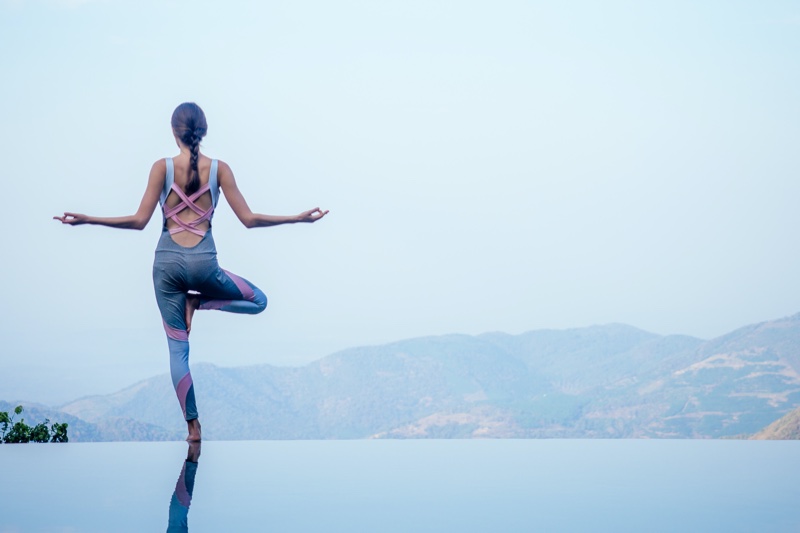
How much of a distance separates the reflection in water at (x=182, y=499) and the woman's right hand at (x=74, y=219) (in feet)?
6.46

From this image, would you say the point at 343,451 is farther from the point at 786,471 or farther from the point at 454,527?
the point at 454,527

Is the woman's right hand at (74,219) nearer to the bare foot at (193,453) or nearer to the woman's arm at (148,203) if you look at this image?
the woman's arm at (148,203)

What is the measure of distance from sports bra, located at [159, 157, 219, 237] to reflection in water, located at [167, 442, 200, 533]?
177cm

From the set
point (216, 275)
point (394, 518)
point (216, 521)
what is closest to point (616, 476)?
point (394, 518)

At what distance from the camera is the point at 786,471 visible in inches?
236

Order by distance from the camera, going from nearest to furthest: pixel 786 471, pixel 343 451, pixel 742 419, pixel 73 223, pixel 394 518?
pixel 394 518 < pixel 786 471 < pixel 73 223 < pixel 343 451 < pixel 742 419

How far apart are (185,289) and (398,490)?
115 inches

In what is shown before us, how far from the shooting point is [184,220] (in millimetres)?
6684

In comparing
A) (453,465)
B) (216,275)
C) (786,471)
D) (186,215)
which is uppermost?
(186,215)

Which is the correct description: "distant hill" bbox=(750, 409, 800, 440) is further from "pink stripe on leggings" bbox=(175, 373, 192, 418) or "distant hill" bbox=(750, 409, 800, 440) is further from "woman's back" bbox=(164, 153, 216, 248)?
"woman's back" bbox=(164, 153, 216, 248)

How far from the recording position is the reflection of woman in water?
21.8ft

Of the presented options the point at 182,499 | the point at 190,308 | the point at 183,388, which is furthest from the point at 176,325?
the point at 182,499

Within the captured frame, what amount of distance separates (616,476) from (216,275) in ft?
11.1

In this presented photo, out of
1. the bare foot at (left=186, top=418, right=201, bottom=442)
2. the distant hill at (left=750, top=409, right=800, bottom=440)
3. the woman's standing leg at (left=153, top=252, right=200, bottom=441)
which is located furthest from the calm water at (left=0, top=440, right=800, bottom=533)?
the distant hill at (left=750, top=409, right=800, bottom=440)
